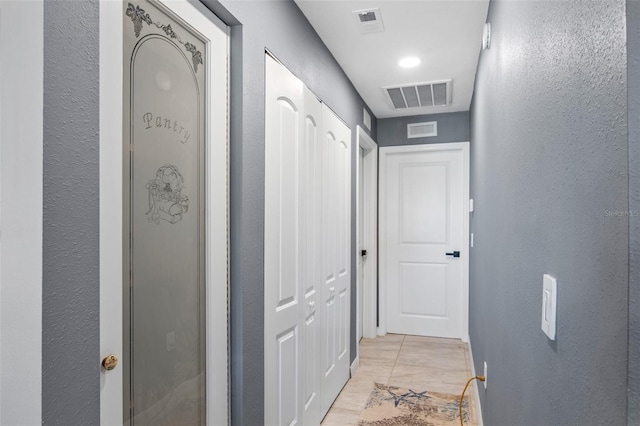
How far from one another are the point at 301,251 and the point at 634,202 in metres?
1.81

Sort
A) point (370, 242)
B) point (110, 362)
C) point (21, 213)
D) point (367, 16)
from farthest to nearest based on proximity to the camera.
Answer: point (370, 242) → point (367, 16) → point (110, 362) → point (21, 213)

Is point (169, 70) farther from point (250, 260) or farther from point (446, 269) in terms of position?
point (446, 269)

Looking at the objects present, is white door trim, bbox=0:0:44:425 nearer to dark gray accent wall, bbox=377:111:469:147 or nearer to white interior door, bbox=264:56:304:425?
white interior door, bbox=264:56:304:425

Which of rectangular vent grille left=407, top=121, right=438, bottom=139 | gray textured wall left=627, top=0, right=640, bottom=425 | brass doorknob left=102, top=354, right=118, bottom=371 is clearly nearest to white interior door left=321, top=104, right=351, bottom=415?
rectangular vent grille left=407, top=121, right=438, bottom=139

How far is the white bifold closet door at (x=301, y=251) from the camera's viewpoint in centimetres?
186

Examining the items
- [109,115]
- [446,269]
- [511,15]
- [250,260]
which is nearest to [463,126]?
[446,269]

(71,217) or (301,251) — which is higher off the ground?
(71,217)

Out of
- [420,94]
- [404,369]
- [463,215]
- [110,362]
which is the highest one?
[420,94]

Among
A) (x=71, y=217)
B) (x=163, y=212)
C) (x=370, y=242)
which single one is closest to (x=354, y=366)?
(x=370, y=242)

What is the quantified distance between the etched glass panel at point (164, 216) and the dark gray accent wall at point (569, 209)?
40.7 inches

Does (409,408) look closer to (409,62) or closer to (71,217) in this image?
(409,62)

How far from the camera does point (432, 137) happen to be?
447 cm

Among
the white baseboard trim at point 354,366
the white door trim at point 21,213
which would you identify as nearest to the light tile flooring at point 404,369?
the white baseboard trim at point 354,366

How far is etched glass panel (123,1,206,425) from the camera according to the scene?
1126mm
